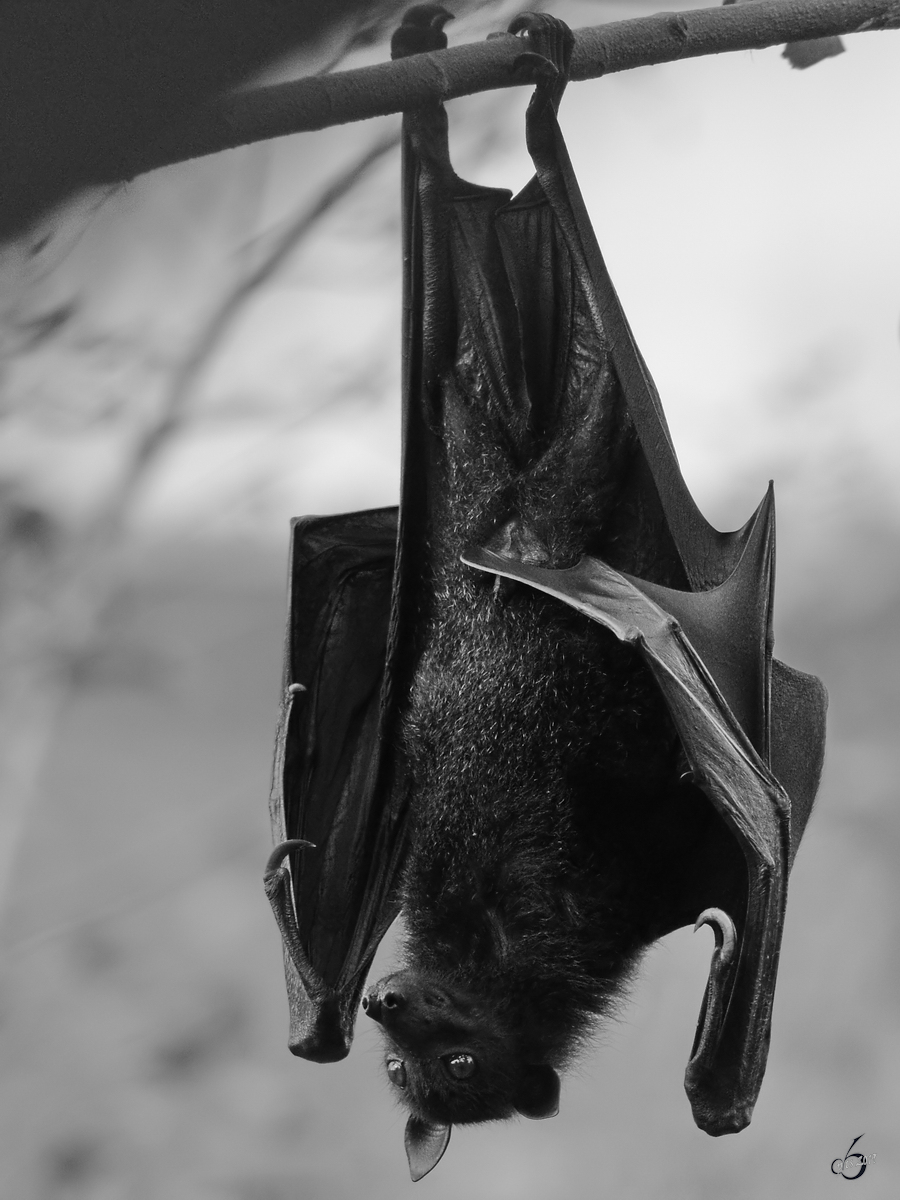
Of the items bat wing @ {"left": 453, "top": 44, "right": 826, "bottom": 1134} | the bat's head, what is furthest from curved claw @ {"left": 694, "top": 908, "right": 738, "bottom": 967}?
→ the bat's head

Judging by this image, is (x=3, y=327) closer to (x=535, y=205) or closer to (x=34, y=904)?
(x=535, y=205)

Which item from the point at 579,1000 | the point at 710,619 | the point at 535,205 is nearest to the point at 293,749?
the point at 579,1000

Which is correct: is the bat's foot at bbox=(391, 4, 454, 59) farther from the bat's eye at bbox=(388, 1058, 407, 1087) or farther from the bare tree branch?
the bat's eye at bbox=(388, 1058, 407, 1087)

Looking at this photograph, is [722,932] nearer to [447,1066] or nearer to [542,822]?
[542,822]
